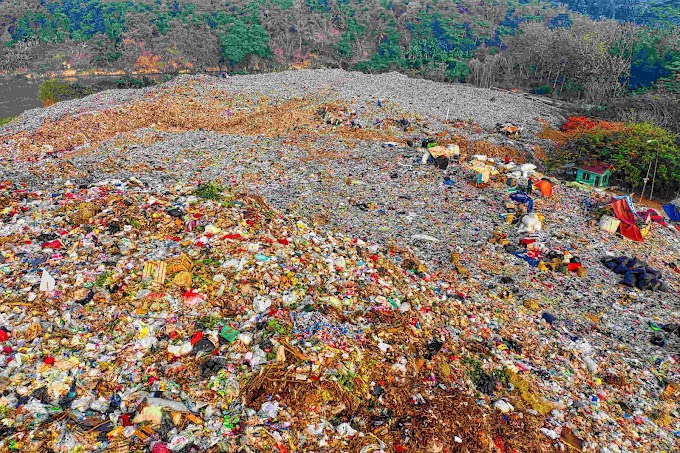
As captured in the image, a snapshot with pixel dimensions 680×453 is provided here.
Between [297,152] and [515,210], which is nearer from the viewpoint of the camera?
[515,210]

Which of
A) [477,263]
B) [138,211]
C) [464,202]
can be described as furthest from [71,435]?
[464,202]

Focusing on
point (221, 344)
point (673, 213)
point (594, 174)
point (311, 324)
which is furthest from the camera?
point (594, 174)

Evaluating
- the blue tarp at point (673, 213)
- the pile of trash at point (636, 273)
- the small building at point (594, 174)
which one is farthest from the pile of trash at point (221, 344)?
the small building at point (594, 174)

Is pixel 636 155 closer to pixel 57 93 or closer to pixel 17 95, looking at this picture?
pixel 57 93

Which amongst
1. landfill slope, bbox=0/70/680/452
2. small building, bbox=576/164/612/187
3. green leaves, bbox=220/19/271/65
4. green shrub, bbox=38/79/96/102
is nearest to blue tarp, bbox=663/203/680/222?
landfill slope, bbox=0/70/680/452

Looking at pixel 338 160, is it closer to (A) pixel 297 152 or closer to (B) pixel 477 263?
(A) pixel 297 152

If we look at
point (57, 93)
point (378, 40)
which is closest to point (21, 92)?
point (57, 93)

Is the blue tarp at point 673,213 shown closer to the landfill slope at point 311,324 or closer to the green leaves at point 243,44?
the landfill slope at point 311,324

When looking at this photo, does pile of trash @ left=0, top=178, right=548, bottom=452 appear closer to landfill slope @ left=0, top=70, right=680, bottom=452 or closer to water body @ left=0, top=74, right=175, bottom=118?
landfill slope @ left=0, top=70, right=680, bottom=452
